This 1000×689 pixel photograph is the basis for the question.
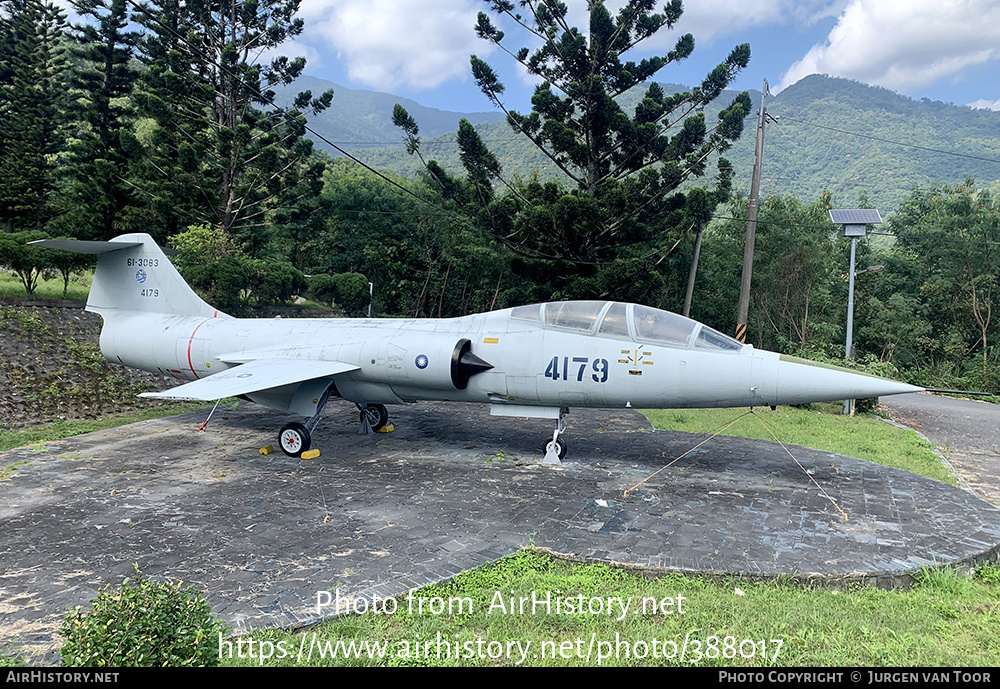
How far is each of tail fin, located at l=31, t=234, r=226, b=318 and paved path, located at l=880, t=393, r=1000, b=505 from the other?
13475mm

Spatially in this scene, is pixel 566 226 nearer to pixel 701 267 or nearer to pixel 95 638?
pixel 701 267

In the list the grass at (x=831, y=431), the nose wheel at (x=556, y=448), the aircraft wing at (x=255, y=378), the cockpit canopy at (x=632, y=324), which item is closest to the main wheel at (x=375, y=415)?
the aircraft wing at (x=255, y=378)

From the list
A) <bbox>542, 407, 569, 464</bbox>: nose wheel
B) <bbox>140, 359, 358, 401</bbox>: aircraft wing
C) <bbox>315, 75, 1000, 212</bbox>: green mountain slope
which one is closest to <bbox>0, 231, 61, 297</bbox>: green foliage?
<bbox>140, 359, 358, 401</bbox>: aircraft wing

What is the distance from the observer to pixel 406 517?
6.11 m

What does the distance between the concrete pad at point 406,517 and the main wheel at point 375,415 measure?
2.54 feet

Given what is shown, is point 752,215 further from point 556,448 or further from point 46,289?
point 46,289

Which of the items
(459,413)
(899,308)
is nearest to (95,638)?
(459,413)

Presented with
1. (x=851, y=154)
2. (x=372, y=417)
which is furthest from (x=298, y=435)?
(x=851, y=154)

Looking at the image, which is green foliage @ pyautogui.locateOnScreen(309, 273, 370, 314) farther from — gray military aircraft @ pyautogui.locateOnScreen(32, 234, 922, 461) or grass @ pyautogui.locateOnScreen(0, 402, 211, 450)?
gray military aircraft @ pyautogui.locateOnScreen(32, 234, 922, 461)

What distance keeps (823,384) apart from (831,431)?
6.01 metres

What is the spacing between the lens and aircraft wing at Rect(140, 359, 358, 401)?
303 inches

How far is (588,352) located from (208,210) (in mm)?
19440

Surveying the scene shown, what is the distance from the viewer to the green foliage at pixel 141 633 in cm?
266

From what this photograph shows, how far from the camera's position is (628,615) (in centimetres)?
406
